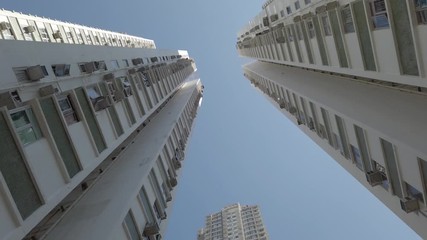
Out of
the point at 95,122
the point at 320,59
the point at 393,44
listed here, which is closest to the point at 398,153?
the point at 393,44

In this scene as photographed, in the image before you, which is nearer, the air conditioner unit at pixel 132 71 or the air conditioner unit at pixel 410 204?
the air conditioner unit at pixel 410 204

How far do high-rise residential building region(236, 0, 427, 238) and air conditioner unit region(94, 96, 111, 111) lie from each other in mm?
9570

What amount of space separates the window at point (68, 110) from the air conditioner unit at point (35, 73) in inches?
58.4

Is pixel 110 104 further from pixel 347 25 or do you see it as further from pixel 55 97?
pixel 347 25

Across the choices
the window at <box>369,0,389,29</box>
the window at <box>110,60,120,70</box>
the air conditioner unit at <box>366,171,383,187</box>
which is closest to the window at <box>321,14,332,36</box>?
the window at <box>369,0,389,29</box>

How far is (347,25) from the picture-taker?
49.6ft

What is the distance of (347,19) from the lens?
15.0 m

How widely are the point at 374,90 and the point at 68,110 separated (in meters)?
12.7

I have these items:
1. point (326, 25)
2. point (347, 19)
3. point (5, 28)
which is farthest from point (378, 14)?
point (5, 28)

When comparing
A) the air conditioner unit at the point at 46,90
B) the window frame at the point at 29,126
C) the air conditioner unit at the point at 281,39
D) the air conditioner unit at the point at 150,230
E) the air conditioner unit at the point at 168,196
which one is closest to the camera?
the window frame at the point at 29,126

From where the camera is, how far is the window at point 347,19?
1470 centimetres

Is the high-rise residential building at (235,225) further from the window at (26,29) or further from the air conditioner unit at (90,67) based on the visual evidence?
the air conditioner unit at (90,67)

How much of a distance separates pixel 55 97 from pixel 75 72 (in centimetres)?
247

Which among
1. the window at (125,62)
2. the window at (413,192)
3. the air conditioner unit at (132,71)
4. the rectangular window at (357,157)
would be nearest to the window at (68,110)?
the air conditioner unit at (132,71)
